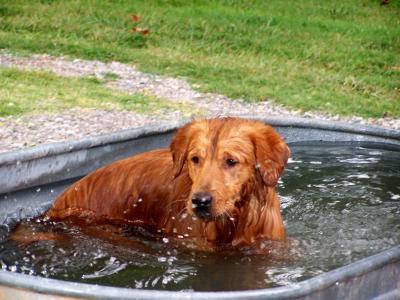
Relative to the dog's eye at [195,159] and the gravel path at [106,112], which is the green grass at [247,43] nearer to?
the gravel path at [106,112]

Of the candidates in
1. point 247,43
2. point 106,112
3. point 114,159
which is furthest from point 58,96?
point 247,43

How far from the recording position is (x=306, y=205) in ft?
26.3

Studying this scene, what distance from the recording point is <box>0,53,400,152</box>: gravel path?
32.6ft

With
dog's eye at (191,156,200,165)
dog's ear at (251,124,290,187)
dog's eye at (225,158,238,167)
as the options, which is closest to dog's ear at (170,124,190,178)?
dog's eye at (191,156,200,165)

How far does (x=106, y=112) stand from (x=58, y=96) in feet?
3.08

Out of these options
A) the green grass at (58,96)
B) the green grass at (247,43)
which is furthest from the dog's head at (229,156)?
the green grass at (247,43)

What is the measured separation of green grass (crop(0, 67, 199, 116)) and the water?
3.43m

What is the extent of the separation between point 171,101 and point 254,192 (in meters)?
5.43

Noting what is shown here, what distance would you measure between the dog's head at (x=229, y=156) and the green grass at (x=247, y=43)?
5414 mm

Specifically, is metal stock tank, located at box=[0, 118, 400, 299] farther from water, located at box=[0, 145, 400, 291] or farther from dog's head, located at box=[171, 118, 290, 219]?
dog's head, located at box=[171, 118, 290, 219]

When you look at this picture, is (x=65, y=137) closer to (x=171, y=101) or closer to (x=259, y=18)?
(x=171, y=101)

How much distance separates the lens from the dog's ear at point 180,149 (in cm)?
660

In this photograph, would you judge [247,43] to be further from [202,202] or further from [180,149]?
[202,202]

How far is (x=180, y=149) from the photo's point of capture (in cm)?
663
